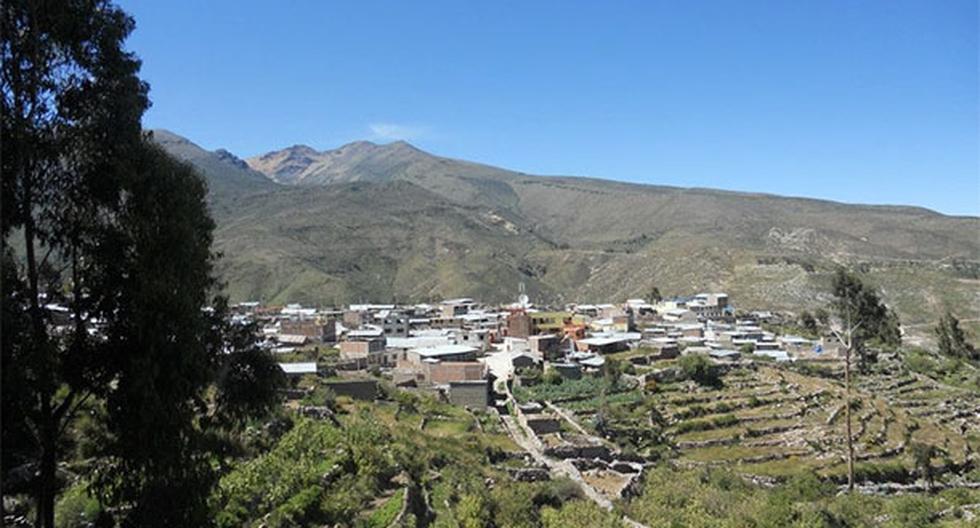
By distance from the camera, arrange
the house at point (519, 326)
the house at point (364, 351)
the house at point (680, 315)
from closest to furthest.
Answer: the house at point (364, 351), the house at point (519, 326), the house at point (680, 315)

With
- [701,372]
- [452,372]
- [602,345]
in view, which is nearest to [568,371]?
[452,372]

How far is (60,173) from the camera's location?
6562mm

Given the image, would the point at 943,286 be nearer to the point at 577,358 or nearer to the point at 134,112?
the point at 577,358

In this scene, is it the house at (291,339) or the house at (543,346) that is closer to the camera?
the house at (543,346)

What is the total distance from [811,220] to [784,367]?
131410 millimetres

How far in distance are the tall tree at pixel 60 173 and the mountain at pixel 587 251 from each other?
3197 inches

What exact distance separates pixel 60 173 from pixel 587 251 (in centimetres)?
12020

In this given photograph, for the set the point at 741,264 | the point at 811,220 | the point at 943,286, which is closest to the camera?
the point at 943,286

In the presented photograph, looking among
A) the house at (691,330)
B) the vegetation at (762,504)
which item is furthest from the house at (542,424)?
the house at (691,330)

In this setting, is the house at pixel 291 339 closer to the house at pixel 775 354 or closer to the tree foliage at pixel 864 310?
the house at pixel 775 354

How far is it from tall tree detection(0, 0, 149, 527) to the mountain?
81.2 m

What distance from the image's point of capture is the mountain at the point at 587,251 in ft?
309

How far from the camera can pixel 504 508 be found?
50.8 ft

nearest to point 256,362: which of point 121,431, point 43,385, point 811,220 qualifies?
point 121,431
